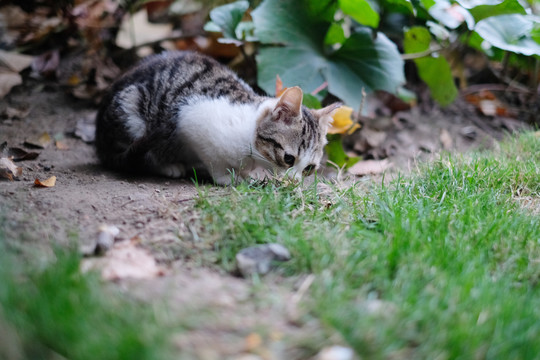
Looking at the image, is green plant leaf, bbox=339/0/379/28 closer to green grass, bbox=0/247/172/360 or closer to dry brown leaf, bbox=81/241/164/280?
dry brown leaf, bbox=81/241/164/280

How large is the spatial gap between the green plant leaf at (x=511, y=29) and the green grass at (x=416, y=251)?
118cm

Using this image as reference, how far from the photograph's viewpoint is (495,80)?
5223 mm

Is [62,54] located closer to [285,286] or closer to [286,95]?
[286,95]

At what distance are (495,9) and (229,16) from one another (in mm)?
1981

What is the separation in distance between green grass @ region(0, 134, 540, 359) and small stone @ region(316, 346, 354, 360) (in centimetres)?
3

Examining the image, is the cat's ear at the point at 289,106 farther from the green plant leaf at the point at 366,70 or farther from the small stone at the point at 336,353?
the small stone at the point at 336,353

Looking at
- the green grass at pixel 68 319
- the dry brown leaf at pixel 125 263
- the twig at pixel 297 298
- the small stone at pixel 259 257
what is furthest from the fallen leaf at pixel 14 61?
the twig at pixel 297 298

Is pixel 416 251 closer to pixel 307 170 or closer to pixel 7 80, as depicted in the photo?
pixel 307 170

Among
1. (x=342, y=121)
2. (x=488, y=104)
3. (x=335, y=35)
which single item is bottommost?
(x=488, y=104)

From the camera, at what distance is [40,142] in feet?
11.5

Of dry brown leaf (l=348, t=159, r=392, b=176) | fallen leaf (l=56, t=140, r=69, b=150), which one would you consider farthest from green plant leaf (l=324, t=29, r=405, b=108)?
fallen leaf (l=56, t=140, r=69, b=150)

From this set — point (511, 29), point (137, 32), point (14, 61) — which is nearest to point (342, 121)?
point (511, 29)

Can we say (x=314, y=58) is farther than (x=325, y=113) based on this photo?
Yes

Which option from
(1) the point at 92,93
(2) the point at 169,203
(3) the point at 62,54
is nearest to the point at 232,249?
(2) the point at 169,203
